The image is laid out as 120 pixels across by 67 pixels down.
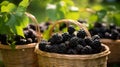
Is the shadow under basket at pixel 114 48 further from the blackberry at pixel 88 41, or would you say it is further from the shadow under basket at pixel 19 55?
the shadow under basket at pixel 19 55

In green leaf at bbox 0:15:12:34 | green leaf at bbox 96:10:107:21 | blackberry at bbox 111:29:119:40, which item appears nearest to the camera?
green leaf at bbox 0:15:12:34

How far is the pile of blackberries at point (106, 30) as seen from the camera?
378 cm

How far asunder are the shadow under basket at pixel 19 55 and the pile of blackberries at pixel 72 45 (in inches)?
9.4

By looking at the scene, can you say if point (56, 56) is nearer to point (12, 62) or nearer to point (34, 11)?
point (12, 62)

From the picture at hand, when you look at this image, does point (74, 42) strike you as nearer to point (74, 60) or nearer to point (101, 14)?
point (74, 60)

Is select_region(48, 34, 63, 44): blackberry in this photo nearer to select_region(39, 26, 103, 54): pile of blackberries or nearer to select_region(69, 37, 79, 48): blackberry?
select_region(39, 26, 103, 54): pile of blackberries

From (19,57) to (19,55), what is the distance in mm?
19

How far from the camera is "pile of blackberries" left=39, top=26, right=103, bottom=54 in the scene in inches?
117

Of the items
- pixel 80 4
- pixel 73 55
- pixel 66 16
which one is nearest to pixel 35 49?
pixel 73 55

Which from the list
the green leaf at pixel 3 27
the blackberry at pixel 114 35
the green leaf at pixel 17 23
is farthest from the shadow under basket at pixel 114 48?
the green leaf at pixel 3 27

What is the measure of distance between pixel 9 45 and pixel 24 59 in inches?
8.9


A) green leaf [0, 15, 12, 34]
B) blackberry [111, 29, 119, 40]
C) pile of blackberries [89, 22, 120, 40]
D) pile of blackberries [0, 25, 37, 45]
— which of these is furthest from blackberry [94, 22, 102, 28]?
green leaf [0, 15, 12, 34]

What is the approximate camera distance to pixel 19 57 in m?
3.36

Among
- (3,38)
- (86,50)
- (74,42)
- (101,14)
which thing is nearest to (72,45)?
(74,42)
